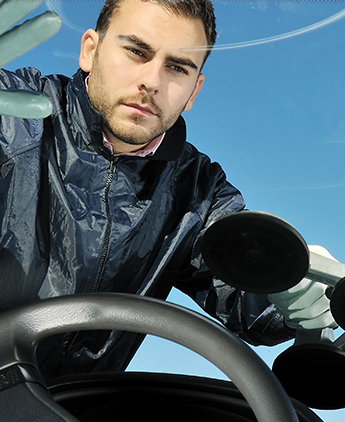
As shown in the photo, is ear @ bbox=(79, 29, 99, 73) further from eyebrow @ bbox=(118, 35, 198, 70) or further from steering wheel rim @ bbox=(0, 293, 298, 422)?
steering wheel rim @ bbox=(0, 293, 298, 422)

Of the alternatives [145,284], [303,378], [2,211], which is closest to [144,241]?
[145,284]

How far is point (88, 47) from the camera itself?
1.44 m

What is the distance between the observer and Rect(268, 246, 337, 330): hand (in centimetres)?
99

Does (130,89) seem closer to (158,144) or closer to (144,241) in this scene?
(158,144)

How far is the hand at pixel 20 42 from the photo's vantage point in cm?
74

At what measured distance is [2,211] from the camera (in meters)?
1.14

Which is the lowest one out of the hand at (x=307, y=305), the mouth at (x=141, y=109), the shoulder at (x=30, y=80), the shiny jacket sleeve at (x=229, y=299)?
the shiny jacket sleeve at (x=229, y=299)

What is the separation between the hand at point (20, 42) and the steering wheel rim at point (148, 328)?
37 cm

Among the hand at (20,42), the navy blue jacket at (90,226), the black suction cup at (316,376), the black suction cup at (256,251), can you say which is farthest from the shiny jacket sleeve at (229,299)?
the hand at (20,42)

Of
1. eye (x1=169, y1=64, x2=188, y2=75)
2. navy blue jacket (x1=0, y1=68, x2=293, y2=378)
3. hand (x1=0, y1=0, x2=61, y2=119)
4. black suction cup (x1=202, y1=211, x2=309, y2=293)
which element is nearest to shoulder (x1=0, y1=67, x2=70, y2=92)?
navy blue jacket (x1=0, y1=68, x2=293, y2=378)

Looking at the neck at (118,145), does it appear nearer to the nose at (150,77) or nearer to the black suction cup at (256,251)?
the nose at (150,77)

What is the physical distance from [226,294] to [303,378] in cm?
52

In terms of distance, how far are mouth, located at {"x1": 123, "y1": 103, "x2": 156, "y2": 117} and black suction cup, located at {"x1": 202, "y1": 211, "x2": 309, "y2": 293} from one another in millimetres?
648

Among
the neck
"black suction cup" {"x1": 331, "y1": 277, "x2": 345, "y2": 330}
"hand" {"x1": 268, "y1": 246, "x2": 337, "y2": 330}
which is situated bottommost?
"hand" {"x1": 268, "y1": 246, "x2": 337, "y2": 330}
